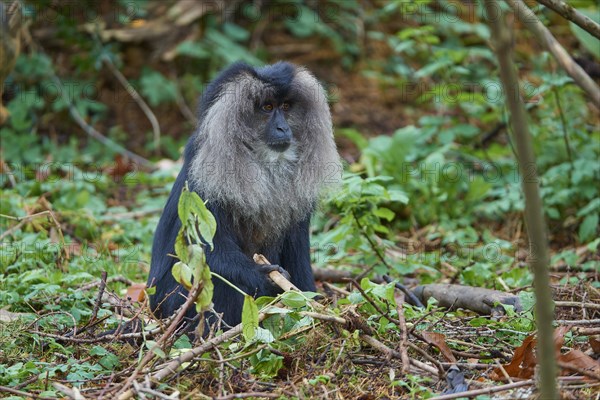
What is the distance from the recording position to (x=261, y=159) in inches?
191

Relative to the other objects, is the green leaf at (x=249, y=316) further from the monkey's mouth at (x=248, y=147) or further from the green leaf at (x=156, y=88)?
the green leaf at (x=156, y=88)

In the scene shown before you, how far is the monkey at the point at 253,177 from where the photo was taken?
457 centimetres

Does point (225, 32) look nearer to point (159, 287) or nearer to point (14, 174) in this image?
point (14, 174)

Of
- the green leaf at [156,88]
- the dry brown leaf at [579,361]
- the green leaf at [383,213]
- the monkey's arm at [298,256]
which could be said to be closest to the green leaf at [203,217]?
the dry brown leaf at [579,361]

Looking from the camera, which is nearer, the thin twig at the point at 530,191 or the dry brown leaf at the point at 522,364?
the thin twig at the point at 530,191

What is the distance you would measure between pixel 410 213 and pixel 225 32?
4274 mm

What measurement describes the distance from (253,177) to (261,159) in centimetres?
18

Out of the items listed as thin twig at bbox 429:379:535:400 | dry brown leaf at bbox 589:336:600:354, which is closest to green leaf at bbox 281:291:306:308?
thin twig at bbox 429:379:535:400

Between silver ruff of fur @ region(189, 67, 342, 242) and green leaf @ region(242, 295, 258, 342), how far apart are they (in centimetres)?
127

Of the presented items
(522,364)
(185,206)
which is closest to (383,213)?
(522,364)

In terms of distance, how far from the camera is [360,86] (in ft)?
36.8

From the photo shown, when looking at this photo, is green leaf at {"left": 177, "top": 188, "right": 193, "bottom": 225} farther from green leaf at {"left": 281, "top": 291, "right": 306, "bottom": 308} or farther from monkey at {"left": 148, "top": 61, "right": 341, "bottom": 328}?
monkey at {"left": 148, "top": 61, "right": 341, "bottom": 328}

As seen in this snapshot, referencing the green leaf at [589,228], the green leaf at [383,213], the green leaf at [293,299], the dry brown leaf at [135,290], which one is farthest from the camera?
the green leaf at [589,228]

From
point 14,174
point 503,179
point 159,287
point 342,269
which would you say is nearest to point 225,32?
point 14,174
